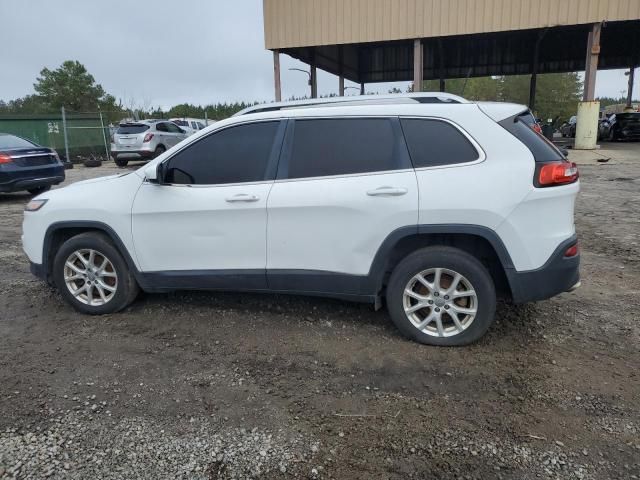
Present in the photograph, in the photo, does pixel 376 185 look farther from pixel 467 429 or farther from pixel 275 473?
pixel 275 473

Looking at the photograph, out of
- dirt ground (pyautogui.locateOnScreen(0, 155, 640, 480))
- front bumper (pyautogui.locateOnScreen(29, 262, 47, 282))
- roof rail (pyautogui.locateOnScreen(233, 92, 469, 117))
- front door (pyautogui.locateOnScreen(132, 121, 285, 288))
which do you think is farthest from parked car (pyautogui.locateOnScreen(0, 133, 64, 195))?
roof rail (pyautogui.locateOnScreen(233, 92, 469, 117))

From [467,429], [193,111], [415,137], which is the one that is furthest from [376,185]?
[193,111]

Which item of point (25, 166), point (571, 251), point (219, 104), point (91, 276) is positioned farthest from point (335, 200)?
point (219, 104)

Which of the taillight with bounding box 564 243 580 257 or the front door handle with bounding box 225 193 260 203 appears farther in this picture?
the front door handle with bounding box 225 193 260 203

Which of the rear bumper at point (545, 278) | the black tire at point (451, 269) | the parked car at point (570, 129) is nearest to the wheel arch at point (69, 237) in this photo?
the black tire at point (451, 269)

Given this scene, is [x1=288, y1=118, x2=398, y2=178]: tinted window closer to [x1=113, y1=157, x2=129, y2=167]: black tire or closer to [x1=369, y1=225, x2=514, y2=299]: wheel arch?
[x1=369, y1=225, x2=514, y2=299]: wheel arch

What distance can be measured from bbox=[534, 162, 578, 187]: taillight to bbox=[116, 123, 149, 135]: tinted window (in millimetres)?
18366

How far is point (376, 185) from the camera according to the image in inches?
144

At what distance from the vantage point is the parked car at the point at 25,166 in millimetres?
10383

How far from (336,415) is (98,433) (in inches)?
52.1

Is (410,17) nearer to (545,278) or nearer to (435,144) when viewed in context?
(435,144)

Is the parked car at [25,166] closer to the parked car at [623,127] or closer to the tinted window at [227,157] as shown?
the tinted window at [227,157]

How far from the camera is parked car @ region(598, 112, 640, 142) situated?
2498 cm

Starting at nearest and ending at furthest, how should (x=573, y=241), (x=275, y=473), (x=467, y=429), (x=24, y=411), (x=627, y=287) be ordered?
(x=275, y=473), (x=467, y=429), (x=24, y=411), (x=573, y=241), (x=627, y=287)
